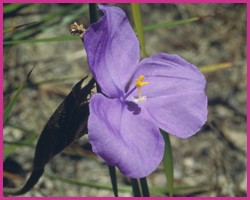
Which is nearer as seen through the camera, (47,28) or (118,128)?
(118,128)

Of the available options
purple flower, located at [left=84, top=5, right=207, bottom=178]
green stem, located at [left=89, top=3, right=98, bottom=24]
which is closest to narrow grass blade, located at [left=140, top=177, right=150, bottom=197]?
purple flower, located at [left=84, top=5, right=207, bottom=178]

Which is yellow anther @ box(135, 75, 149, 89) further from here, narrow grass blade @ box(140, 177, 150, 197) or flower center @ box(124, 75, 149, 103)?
narrow grass blade @ box(140, 177, 150, 197)

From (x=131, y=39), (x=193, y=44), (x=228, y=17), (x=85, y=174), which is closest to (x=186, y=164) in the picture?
(x=85, y=174)

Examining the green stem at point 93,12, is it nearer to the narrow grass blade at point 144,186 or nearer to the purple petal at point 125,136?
the purple petal at point 125,136

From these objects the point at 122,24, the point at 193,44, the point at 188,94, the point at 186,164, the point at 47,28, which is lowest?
the point at 186,164

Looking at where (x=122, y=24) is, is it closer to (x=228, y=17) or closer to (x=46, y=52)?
(x=46, y=52)

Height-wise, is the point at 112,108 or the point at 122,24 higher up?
the point at 122,24

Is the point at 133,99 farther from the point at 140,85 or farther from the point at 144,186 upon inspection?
the point at 144,186
